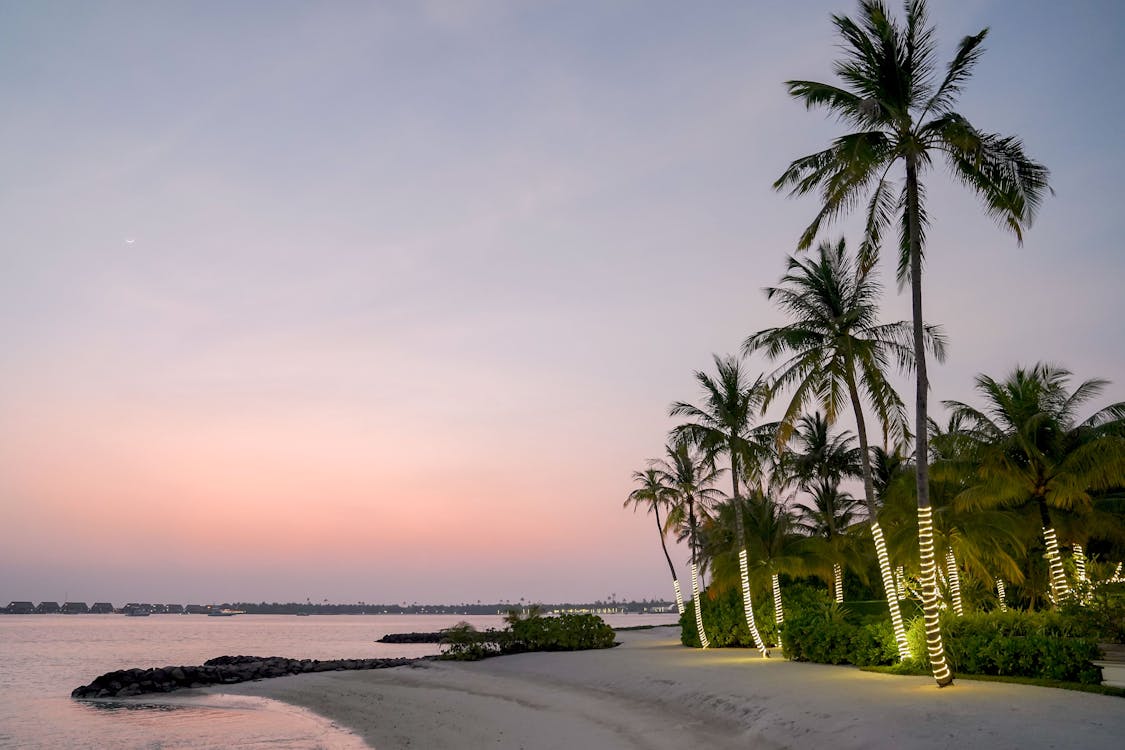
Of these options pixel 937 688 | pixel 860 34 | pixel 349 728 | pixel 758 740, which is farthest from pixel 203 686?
pixel 860 34

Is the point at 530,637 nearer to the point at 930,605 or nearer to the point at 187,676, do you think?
the point at 187,676

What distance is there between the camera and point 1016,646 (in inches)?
718

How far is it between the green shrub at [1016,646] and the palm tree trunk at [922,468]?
5.18ft

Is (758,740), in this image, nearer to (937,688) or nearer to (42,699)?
(937,688)

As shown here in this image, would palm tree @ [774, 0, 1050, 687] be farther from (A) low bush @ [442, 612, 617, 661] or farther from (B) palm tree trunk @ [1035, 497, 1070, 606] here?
(A) low bush @ [442, 612, 617, 661]

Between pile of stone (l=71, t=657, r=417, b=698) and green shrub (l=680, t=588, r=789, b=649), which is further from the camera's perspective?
green shrub (l=680, t=588, r=789, b=649)

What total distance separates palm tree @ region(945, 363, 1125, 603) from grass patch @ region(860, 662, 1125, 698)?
11630mm

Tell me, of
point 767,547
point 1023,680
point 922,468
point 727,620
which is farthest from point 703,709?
point 727,620

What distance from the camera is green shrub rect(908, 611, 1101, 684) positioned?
16719 millimetres

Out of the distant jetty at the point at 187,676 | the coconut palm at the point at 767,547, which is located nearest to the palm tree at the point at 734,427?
the coconut palm at the point at 767,547

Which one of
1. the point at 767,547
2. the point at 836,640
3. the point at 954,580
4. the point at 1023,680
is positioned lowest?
the point at 1023,680

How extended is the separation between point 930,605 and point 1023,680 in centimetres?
234

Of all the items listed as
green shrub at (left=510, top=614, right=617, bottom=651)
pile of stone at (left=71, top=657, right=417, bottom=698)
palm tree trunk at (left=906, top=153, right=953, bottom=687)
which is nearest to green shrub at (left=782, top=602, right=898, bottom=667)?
palm tree trunk at (left=906, top=153, right=953, bottom=687)

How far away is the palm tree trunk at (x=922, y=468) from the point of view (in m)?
17.3
